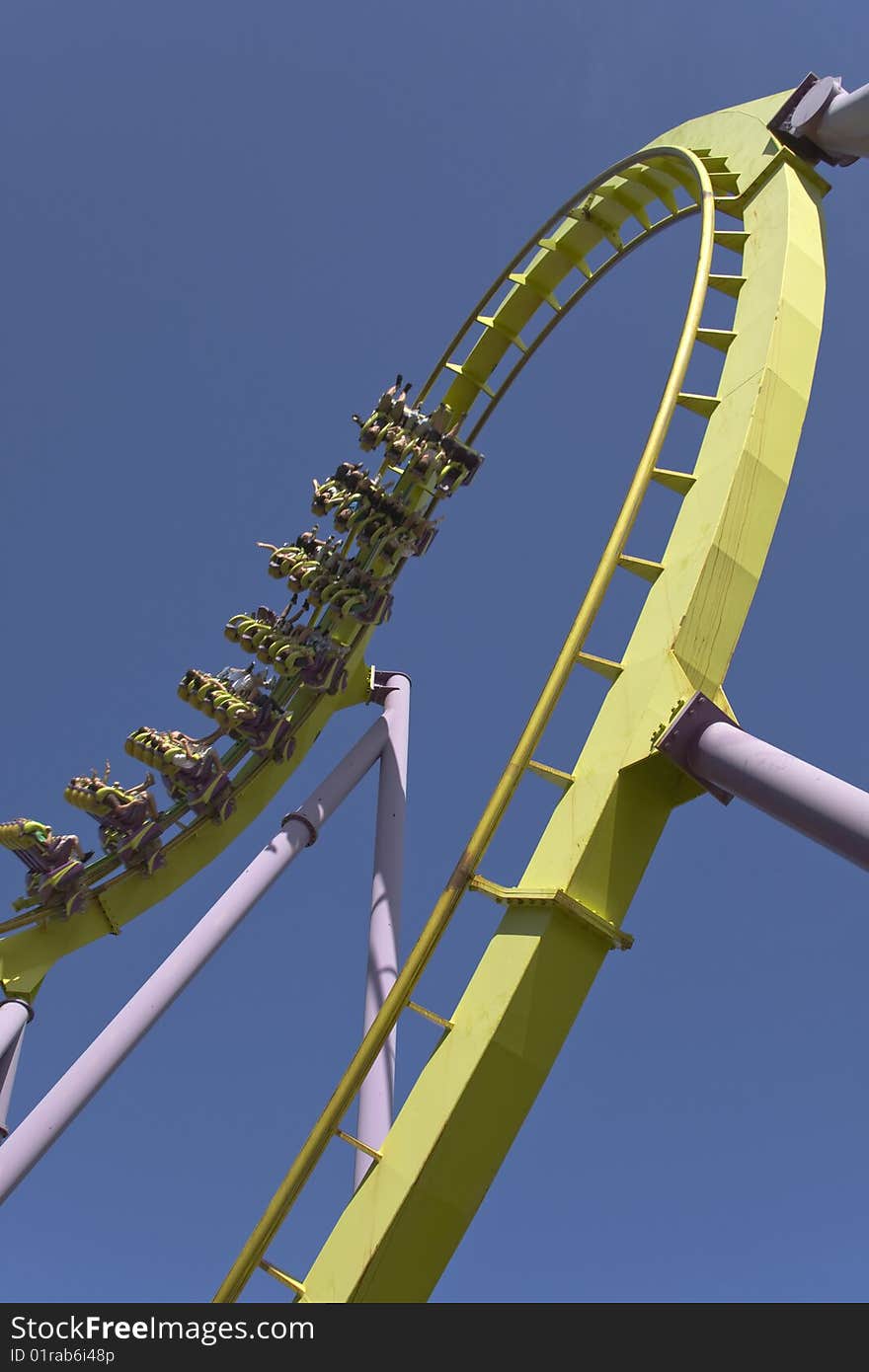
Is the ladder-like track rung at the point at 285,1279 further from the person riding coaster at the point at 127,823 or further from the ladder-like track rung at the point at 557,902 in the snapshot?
the person riding coaster at the point at 127,823

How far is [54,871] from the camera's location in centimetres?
941

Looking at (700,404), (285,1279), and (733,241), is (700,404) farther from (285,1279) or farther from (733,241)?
(285,1279)

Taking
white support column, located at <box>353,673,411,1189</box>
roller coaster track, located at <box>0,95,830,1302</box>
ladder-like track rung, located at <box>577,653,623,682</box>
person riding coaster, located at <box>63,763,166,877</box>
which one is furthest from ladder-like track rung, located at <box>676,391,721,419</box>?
person riding coaster, located at <box>63,763,166,877</box>

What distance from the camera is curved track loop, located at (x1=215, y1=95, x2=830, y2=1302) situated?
4652 mm

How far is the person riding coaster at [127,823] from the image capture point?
31.8 feet

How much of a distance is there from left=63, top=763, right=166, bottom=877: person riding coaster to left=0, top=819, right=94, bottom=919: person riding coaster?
0.90 ft

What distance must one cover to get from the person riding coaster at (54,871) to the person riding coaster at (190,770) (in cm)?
87

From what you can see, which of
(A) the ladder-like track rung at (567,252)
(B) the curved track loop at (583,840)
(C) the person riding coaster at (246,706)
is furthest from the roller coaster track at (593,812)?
(C) the person riding coaster at (246,706)

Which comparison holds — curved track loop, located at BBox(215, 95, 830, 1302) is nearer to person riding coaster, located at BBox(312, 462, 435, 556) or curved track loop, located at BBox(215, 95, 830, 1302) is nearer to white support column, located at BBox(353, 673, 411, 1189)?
white support column, located at BBox(353, 673, 411, 1189)

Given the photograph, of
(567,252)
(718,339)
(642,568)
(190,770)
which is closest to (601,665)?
(642,568)

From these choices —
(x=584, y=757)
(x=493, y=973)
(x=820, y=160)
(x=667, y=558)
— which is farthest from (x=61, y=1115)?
(x=820, y=160)

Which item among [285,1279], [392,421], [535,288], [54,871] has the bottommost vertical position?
[285,1279]

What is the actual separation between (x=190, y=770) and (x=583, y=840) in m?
5.43

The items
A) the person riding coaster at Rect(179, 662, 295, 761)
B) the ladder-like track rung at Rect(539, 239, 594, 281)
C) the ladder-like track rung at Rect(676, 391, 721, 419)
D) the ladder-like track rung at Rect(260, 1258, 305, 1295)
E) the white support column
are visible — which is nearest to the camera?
the ladder-like track rung at Rect(260, 1258, 305, 1295)
